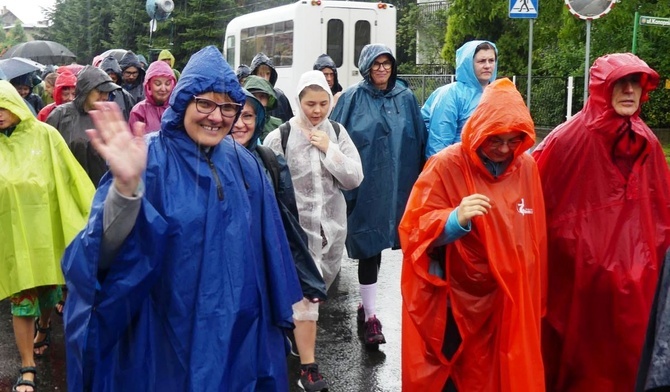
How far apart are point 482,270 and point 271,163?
1310mm

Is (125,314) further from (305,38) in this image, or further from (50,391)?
(305,38)

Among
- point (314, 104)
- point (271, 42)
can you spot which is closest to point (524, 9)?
point (314, 104)

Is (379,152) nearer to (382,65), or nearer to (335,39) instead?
(382,65)

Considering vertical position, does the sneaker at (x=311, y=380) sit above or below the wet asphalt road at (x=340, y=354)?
above

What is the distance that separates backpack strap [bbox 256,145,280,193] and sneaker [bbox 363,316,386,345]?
207cm

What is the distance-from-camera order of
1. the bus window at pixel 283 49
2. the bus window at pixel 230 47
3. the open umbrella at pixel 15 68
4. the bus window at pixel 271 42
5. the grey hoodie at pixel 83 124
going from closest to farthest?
the grey hoodie at pixel 83 124
the open umbrella at pixel 15 68
the bus window at pixel 283 49
the bus window at pixel 271 42
the bus window at pixel 230 47

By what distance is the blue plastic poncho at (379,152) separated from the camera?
661cm

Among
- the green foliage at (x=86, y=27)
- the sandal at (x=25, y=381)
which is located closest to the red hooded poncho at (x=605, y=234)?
the sandal at (x=25, y=381)

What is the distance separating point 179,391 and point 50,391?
276 centimetres

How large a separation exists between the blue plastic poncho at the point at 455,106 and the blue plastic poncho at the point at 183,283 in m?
3.62

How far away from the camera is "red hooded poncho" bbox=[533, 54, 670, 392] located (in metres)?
4.55

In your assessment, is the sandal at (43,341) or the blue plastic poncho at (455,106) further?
the blue plastic poncho at (455,106)

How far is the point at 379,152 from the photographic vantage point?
6.72 metres

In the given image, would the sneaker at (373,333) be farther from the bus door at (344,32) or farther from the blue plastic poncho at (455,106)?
the bus door at (344,32)
